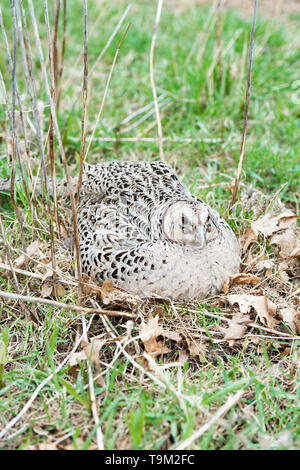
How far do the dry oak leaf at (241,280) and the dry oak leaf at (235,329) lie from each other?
0.24 m

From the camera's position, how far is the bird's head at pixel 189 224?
10.2 ft

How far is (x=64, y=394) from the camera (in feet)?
8.54

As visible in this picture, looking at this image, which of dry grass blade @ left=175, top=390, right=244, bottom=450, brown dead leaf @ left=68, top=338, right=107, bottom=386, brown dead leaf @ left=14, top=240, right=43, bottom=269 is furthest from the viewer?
brown dead leaf @ left=14, top=240, right=43, bottom=269

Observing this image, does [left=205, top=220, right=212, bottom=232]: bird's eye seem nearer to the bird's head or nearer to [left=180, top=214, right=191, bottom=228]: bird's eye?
the bird's head

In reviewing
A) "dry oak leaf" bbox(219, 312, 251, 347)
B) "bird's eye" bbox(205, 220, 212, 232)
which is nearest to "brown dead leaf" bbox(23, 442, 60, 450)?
"dry oak leaf" bbox(219, 312, 251, 347)

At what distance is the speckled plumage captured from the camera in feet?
10.1


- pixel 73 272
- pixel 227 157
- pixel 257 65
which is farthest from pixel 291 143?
pixel 73 272

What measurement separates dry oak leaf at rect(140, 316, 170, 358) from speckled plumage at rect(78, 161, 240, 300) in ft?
0.77

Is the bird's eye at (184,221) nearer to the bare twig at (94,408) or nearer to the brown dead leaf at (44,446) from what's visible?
the bare twig at (94,408)

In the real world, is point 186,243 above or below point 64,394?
above

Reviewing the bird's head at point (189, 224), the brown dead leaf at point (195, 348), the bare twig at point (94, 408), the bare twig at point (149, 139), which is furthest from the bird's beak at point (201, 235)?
the bare twig at point (149, 139)

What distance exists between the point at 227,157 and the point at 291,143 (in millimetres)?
648

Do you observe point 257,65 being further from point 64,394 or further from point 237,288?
point 64,394

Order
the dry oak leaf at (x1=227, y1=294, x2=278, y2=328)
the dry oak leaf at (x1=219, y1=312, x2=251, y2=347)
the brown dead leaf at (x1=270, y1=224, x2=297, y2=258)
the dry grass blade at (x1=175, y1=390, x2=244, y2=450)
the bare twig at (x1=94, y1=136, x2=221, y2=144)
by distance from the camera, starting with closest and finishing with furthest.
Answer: the dry grass blade at (x1=175, y1=390, x2=244, y2=450), the dry oak leaf at (x1=219, y1=312, x2=251, y2=347), the dry oak leaf at (x1=227, y1=294, x2=278, y2=328), the brown dead leaf at (x1=270, y1=224, x2=297, y2=258), the bare twig at (x1=94, y1=136, x2=221, y2=144)
